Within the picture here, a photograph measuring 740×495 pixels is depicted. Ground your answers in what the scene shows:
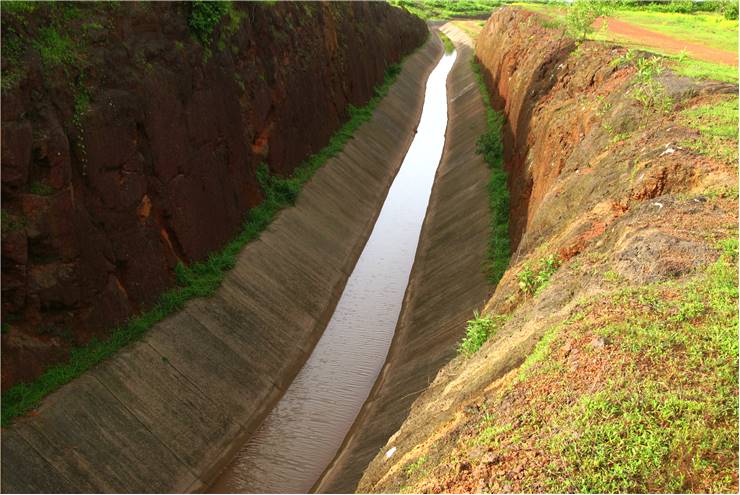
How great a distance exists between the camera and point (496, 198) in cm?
3219

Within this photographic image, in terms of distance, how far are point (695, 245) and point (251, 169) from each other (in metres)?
19.7

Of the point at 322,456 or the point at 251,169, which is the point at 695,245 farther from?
the point at 251,169

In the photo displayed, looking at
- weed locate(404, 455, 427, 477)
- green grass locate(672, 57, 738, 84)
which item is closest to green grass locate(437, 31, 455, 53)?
green grass locate(672, 57, 738, 84)

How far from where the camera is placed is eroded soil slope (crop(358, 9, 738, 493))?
946 centimetres

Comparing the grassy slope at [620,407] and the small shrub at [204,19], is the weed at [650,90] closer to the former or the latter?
the grassy slope at [620,407]

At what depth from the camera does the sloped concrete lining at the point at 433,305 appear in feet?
62.6

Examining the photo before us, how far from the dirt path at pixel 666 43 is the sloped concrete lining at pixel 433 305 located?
11481mm

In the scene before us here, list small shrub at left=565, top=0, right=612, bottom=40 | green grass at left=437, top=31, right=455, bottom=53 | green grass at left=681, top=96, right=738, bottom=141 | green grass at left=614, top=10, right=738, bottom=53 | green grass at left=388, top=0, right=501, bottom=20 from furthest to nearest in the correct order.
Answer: green grass at left=388, top=0, right=501, bottom=20 → green grass at left=437, top=31, right=455, bottom=53 → green grass at left=614, top=10, right=738, bottom=53 → small shrub at left=565, top=0, right=612, bottom=40 → green grass at left=681, top=96, right=738, bottom=141

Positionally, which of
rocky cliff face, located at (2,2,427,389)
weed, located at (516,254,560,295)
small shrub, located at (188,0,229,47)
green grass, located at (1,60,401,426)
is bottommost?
weed, located at (516,254,560,295)

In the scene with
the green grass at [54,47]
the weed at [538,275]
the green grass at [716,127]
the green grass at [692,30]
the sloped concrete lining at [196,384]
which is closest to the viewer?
the sloped concrete lining at [196,384]

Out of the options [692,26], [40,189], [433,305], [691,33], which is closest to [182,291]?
[40,189]

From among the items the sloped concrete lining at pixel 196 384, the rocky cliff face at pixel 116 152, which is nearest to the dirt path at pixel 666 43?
the sloped concrete lining at pixel 196 384

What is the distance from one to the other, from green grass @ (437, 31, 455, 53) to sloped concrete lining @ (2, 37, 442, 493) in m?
75.9

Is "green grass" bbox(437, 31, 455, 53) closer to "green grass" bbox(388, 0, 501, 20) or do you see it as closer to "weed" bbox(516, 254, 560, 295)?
"green grass" bbox(388, 0, 501, 20)
